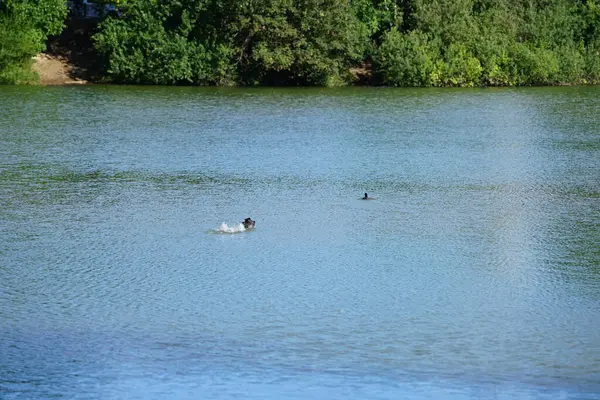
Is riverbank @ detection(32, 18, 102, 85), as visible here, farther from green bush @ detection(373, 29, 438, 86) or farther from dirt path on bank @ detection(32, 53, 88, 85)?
green bush @ detection(373, 29, 438, 86)

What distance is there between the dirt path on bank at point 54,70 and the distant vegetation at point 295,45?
95cm

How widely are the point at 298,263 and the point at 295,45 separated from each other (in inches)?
966

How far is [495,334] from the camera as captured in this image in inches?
331

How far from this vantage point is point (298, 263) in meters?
10.8

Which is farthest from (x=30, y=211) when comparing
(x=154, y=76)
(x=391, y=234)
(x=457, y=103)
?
(x=154, y=76)

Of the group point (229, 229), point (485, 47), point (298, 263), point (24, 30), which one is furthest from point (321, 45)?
point (298, 263)

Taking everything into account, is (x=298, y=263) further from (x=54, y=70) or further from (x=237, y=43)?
(x=54, y=70)

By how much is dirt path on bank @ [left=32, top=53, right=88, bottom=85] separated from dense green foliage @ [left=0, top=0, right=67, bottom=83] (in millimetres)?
638

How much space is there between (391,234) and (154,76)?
2386 centimetres

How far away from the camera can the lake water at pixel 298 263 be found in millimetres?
7520

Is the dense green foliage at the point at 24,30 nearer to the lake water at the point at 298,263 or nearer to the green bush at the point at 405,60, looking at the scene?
the green bush at the point at 405,60

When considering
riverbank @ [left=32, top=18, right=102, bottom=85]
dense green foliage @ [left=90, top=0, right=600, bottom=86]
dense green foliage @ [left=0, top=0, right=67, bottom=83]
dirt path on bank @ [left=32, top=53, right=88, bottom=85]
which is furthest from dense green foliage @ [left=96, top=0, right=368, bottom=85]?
dense green foliage @ [left=0, top=0, right=67, bottom=83]

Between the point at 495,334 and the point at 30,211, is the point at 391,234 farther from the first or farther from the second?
the point at 30,211

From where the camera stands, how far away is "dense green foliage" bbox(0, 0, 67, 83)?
33.1m
